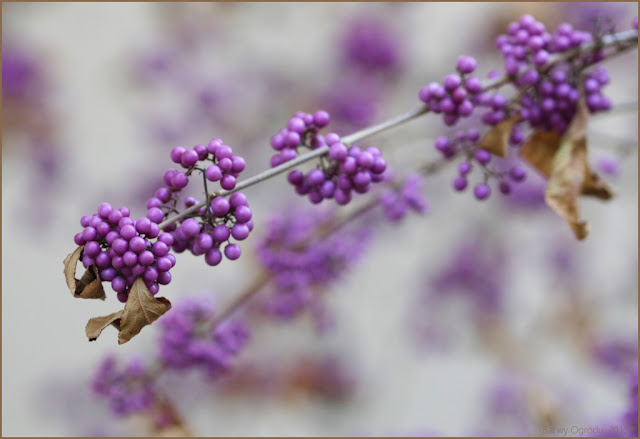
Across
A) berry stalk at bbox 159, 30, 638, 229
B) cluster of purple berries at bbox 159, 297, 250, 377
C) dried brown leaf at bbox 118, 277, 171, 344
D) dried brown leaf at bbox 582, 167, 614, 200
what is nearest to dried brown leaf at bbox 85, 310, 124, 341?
dried brown leaf at bbox 118, 277, 171, 344

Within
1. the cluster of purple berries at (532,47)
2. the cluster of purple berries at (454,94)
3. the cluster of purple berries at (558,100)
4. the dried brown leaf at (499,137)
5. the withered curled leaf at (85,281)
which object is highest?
the cluster of purple berries at (532,47)

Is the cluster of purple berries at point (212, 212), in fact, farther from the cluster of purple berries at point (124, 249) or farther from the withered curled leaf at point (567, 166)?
the withered curled leaf at point (567, 166)

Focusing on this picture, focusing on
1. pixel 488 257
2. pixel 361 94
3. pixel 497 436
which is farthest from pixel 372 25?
pixel 497 436

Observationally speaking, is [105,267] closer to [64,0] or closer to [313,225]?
[313,225]

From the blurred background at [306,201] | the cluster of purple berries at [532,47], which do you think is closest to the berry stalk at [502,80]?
the cluster of purple berries at [532,47]

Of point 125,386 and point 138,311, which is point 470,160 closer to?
point 138,311
